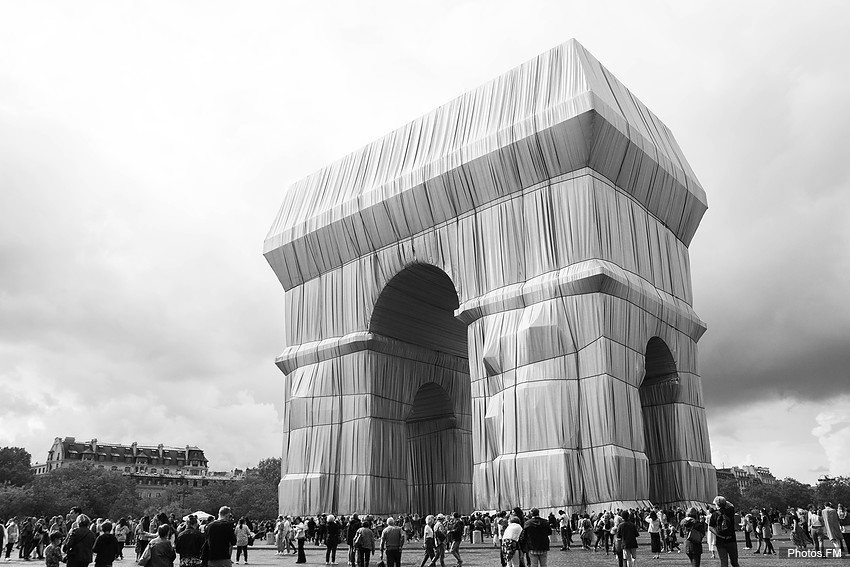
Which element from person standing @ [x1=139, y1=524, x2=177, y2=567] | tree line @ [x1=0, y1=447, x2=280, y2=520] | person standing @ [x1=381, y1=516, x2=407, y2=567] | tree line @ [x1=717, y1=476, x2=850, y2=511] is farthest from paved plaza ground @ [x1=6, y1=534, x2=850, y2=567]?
tree line @ [x1=717, y1=476, x2=850, y2=511]

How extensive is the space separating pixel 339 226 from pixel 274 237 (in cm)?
546

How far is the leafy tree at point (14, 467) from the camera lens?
84688 millimetres

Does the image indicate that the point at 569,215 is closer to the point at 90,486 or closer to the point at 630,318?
the point at 630,318

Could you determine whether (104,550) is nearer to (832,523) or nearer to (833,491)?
(832,523)

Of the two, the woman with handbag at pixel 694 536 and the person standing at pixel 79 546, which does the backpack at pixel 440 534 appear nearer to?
the woman with handbag at pixel 694 536

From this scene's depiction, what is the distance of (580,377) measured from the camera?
91.0ft

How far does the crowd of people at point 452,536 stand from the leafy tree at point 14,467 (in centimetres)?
6339

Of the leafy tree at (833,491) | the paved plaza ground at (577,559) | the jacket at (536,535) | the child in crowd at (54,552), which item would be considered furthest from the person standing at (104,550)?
the leafy tree at (833,491)

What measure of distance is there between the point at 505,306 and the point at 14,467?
253 ft

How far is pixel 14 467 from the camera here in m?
86.9

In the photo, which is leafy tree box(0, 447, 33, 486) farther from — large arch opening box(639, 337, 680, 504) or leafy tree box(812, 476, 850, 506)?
leafy tree box(812, 476, 850, 506)

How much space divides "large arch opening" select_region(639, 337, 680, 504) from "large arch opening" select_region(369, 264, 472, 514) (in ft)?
34.6

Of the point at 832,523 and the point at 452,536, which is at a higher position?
the point at 832,523

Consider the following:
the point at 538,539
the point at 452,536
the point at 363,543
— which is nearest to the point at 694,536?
the point at 538,539
